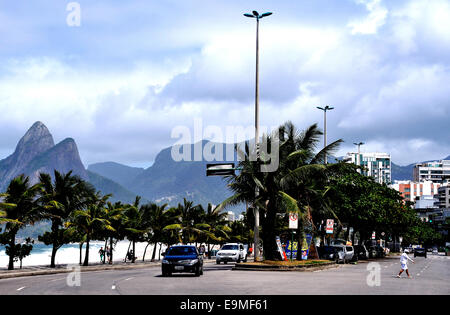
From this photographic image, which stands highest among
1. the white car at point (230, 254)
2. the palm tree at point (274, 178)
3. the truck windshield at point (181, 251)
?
the palm tree at point (274, 178)

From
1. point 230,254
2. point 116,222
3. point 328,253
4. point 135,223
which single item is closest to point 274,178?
point 328,253

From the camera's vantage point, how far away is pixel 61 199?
44812 mm

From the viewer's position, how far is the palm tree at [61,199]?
4375cm

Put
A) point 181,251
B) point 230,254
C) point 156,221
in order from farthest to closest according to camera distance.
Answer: point 156,221, point 230,254, point 181,251

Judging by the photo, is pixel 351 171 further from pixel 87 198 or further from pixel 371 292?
pixel 371 292

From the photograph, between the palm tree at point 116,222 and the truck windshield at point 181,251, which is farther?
the palm tree at point 116,222

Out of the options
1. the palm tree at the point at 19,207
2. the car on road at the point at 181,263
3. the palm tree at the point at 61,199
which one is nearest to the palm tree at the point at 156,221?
the palm tree at the point at 61,199

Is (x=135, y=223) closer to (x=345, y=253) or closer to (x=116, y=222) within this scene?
(x=116, y=222)

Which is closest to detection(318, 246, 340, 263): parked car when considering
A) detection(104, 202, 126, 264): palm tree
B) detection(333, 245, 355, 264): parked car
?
detection(333, 245, 355, 264): parked car

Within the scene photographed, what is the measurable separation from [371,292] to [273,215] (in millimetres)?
15038

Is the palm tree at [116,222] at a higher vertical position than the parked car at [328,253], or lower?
higher

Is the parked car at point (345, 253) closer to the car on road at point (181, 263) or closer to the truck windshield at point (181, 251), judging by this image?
the truck windshield at point (181, 251)

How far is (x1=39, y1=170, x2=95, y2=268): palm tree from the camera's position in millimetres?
43750
